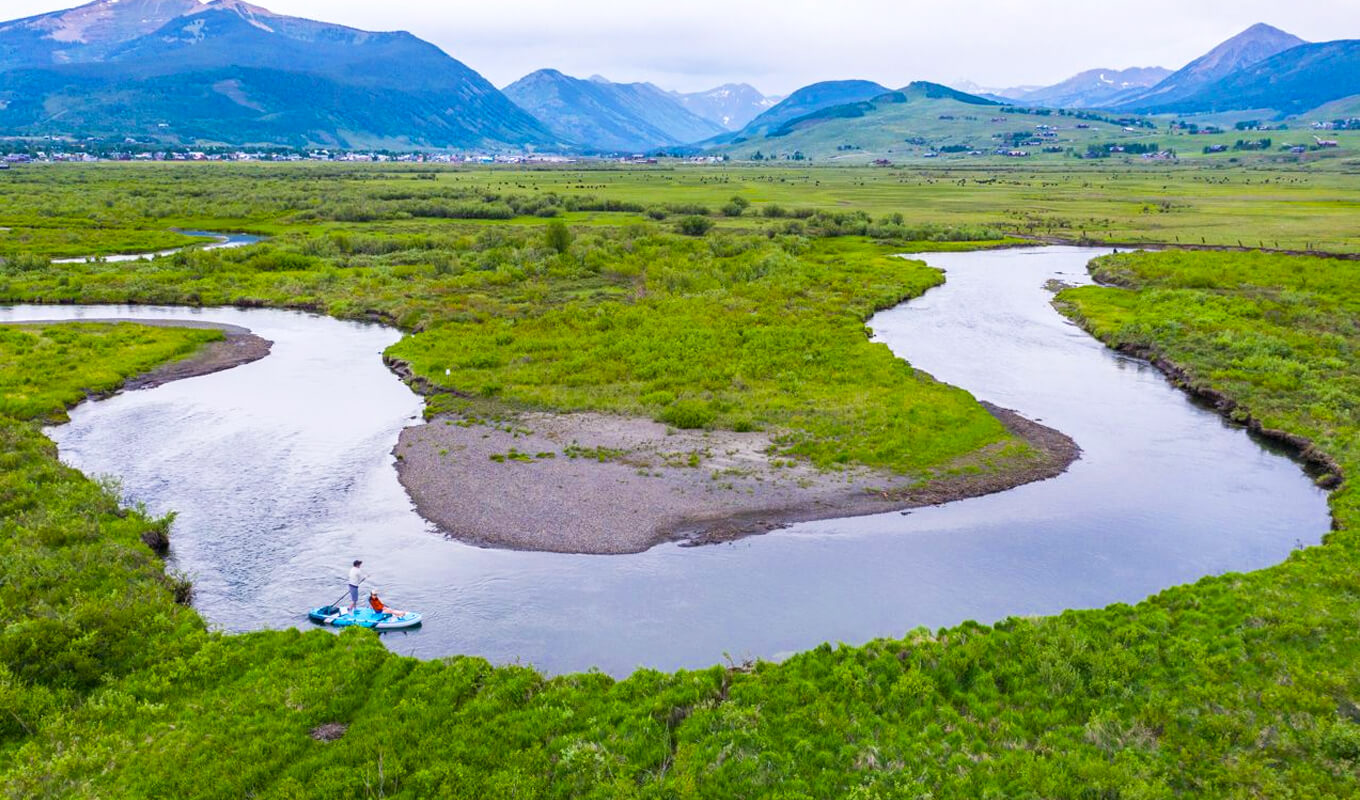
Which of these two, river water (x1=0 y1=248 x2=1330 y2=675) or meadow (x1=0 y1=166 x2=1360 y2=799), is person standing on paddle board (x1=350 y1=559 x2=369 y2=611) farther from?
meadow (x1=0 y1=166 x2=1360 y2=799)

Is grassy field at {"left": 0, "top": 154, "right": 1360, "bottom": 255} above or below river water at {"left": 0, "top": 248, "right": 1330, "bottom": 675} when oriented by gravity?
above

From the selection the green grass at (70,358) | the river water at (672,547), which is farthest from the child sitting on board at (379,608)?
the green grass at (70,358)

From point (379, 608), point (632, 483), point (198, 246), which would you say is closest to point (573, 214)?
point (198, 246)

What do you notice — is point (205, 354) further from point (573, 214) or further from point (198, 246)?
point (573, 214)

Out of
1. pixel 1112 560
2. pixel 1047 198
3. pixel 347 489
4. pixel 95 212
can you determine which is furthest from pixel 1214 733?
pixel 1047 198

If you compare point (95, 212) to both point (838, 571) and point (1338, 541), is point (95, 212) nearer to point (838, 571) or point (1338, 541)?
point (838, 571)

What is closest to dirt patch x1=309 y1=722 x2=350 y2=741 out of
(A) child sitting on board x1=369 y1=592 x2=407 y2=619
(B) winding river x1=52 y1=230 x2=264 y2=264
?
(A) child sitting on board x1=369 y1=592 x2=407 y2=619
